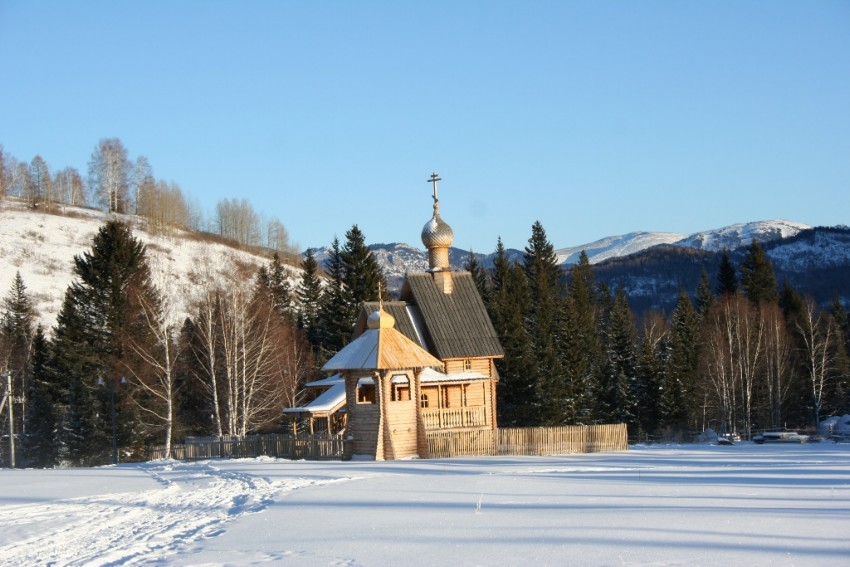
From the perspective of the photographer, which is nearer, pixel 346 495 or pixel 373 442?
pixel 346 495

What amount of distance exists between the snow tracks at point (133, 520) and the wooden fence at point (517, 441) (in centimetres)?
1029

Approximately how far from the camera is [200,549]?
14.2 metres

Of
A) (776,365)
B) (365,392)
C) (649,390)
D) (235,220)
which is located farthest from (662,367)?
(235,220)

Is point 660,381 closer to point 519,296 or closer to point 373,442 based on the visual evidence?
point 519,296

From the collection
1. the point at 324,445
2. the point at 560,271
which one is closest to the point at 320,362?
the point at 324,445

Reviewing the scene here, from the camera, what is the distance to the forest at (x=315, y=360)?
47.3 m

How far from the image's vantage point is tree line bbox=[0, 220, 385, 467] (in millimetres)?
45875

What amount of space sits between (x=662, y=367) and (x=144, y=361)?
33309 millimetres

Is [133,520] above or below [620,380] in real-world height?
below

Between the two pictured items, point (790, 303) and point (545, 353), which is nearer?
point (545, 353)

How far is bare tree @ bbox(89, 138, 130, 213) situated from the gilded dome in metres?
87.3

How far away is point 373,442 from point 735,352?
36.7 m

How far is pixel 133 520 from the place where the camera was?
60.7ft

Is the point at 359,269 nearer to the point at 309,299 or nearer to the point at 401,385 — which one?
the point at 309,299
